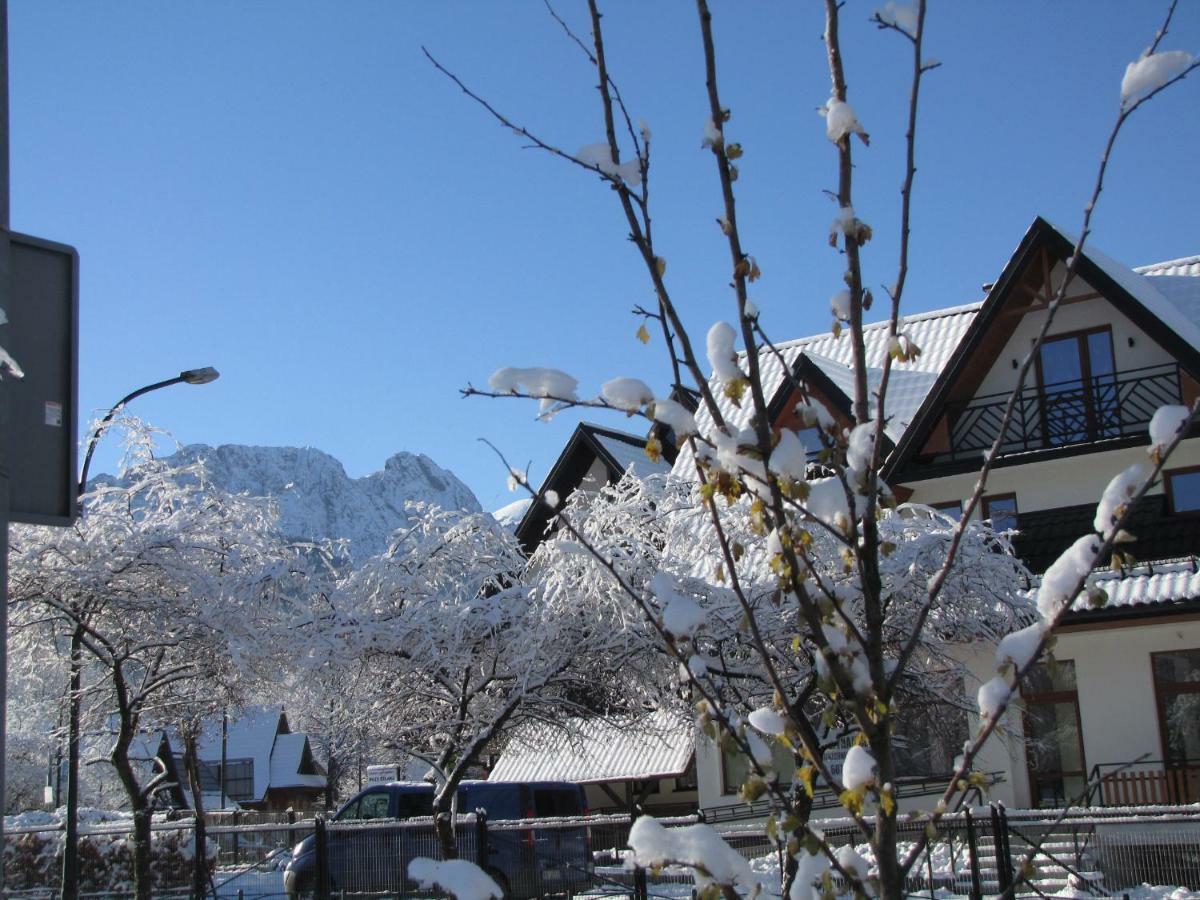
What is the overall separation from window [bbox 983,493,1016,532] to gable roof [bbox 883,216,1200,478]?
5.93ft

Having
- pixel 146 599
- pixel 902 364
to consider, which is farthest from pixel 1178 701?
pixel 146 599

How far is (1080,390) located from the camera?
23953 millimetres

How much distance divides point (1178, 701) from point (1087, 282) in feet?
25.1

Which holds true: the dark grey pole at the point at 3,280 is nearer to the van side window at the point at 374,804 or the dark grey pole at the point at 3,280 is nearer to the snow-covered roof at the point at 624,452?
the van side window at the point at 374,804

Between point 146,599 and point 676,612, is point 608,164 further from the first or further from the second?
point 146,599

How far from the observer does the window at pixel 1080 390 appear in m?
23.6

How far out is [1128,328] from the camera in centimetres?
2378

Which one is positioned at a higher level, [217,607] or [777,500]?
[217,607]

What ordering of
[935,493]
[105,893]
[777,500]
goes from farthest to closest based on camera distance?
[935,493], [105,893], [777,500]

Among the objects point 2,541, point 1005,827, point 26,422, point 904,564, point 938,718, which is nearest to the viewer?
point 2,541

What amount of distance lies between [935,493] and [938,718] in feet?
14.7

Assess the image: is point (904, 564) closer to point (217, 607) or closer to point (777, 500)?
point (217, 607)

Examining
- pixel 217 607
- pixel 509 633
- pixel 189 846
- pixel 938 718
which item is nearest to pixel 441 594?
pixel 509 633

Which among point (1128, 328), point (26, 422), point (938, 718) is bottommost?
point (938, 718)
